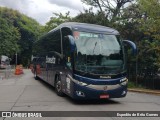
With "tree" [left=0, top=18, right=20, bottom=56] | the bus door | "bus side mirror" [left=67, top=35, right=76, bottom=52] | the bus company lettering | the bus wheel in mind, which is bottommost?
the bus wheel

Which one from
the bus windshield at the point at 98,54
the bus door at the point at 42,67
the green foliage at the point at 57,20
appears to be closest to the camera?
the bus windshield at the point at 98,54

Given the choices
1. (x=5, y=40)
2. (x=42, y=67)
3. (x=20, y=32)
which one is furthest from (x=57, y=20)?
(x=42, y=67)

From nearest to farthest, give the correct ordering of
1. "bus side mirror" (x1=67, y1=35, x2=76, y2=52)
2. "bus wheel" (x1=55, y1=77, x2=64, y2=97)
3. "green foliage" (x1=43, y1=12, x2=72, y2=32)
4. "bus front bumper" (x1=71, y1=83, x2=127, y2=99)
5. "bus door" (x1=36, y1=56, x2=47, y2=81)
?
"bus side mirror" (x1=67, y1=35, x2=76, y2=52), "bus front bumper" (x1=71, y1=83, x2=127, y2=99), "bus wheel" (x1=55, y1=77, x2=64, y2=97), "bus door" (x1=36, y1=56, x2=47, y2=81), "green foliage" (x1=43, y1=12, x2=72, y2=32)

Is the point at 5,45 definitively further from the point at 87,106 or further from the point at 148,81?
the point at 87,106

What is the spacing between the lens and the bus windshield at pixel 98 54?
12.4 m

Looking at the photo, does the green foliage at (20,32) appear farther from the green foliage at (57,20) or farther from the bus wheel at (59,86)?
the bus wheel at (59,86)

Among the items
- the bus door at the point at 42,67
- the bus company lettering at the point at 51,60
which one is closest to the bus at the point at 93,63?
the bus company lettering at the point at 51,60

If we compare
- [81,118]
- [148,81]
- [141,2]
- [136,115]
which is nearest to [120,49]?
[136,115]

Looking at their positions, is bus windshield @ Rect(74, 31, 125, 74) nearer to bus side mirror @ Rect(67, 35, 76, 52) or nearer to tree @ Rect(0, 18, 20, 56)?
bus side mirror @ Rect(67, 35, 76, 52)

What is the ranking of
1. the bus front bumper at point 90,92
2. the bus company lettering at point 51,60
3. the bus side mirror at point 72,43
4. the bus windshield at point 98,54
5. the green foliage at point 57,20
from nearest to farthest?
the bus side mirror at point 72,43
the bus front bumper at point 90,92
the bus windshield at point 98,54
the bus company lettering at point 51,60
the green foliage at point 57,20

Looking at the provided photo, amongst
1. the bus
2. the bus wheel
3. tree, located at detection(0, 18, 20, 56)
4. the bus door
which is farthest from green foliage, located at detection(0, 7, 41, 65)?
the bus

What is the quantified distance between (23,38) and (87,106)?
58.6 m

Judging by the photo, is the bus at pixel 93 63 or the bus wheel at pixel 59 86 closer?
the bus at pixel 93 63

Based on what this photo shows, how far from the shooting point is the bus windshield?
488 inches
